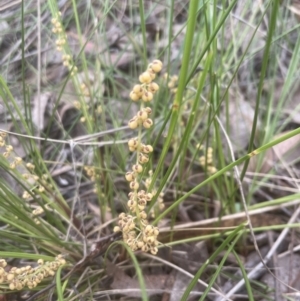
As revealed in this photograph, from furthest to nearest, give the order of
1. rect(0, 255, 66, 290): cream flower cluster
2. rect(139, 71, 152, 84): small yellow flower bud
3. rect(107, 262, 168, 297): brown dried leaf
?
rect(107, 262, 168, 297): brown dried leaf < rect(0, 255, 66, 290): cream flower cluster < rect(139, 71, 152, 84): small yellow flower bud

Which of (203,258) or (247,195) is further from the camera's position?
(247,195)

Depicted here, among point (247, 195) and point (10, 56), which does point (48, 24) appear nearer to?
point (10, 56)

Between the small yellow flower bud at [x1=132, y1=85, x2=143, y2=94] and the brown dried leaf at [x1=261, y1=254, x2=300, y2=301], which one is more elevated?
the small yellow flower bud at [x1=132, y1=85, x2=143, y2=94]

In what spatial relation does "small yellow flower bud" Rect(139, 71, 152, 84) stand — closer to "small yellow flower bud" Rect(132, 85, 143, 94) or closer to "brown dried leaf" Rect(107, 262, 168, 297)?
"small yellow flower bud" Rect(132, 85, 143, 94)

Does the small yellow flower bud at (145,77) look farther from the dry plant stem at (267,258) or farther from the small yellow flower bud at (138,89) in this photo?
the dry plant stem at (267,258)

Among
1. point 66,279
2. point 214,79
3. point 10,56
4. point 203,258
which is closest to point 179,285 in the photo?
point 203,258

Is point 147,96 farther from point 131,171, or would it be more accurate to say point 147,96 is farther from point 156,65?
point 131,171

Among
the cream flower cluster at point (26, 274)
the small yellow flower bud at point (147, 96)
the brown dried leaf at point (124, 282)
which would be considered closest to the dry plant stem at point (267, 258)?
the brown dried leaf at point (124, 282)

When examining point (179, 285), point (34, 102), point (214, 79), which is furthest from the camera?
point (34, 102)

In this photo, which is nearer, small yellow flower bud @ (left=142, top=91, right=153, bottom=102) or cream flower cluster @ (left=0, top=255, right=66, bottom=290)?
small yellow flower bud @ (left=142, top=91, right=153, bottom=102)

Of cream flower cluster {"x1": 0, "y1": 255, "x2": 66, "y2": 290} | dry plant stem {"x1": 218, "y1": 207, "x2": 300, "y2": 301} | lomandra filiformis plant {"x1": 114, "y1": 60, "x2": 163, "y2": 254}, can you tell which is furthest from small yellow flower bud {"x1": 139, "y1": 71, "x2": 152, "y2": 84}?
dry plant stem {"x1": 218, "y1": 207, "x2": 300, "y2": 301}
